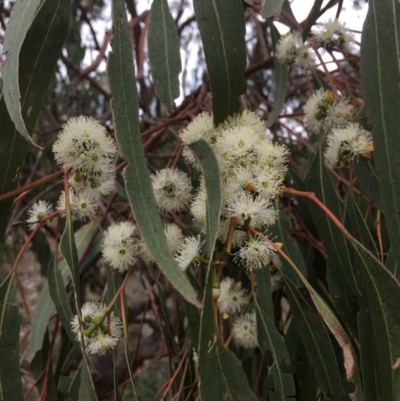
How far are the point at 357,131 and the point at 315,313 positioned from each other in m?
0.34

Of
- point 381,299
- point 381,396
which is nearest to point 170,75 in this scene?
point 381,299

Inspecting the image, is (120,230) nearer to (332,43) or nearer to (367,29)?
(367,29)

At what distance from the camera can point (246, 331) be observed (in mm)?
982

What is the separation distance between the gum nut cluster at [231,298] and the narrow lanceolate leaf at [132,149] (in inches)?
14.5

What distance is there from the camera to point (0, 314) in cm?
82

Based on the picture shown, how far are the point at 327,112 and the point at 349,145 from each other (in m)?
0.12

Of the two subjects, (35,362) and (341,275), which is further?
(35,362)

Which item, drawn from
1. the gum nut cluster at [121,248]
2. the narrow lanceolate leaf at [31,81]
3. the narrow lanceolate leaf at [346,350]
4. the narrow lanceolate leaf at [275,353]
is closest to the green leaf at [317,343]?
the narrow lanceolate leaf at [275,353]

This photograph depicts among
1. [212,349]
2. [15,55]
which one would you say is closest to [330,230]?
[212,349]

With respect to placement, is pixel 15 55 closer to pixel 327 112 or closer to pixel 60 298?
pixel 60 298

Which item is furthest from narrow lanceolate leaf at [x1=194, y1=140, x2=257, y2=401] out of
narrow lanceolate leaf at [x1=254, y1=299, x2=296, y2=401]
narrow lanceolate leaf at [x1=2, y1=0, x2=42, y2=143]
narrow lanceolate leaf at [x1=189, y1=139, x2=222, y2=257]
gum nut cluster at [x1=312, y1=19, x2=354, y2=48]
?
gum nut cluster at [x1=312, y1=19, x2=354, y2=48]

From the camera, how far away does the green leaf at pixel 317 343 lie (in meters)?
0.84

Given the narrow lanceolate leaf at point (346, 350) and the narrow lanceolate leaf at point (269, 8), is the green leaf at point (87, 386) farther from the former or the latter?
the narrow lanceolate leaf at point (269, 8)

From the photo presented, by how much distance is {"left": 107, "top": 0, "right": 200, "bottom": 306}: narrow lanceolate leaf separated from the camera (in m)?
0.60
